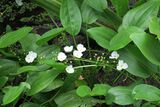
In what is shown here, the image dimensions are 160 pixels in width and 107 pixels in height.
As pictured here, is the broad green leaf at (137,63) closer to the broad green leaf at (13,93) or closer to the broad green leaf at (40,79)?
the broad green leaf at (40,79)

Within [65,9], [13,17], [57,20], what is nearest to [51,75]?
[65,9]

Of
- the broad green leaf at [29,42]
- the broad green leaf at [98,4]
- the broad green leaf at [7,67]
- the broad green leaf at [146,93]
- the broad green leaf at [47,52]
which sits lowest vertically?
the broad green leaf at [7,67]

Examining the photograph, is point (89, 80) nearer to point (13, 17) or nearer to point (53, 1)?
point (53, 1)

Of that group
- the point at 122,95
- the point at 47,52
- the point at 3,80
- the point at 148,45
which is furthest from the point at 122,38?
the point at 3,80

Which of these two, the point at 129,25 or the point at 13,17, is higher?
the point at 129,25

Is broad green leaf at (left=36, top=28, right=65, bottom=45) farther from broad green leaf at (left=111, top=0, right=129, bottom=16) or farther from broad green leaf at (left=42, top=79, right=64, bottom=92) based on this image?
broad green leaf at (left=111, top=0, right=129, bottom=16)

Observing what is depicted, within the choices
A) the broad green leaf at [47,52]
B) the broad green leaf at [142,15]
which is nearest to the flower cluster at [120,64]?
the broad green leaf at [142,15]
